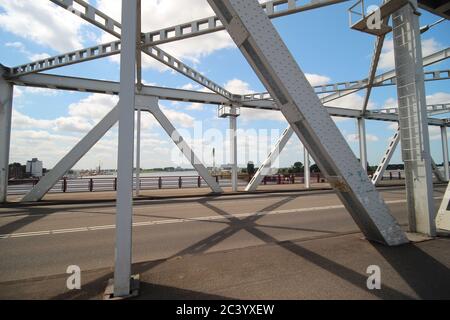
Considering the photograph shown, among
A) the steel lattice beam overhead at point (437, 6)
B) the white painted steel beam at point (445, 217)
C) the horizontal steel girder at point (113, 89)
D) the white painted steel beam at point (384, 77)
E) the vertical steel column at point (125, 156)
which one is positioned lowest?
the white painted steel beam at point (445, 217)

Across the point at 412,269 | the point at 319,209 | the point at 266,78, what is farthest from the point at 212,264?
the point at 319,209

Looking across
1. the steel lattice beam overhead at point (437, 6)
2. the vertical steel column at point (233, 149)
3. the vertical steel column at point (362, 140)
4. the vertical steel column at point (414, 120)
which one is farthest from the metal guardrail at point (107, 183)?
the steel lattice beam overhead at point (437, 6)

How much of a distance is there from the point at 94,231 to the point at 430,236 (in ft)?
29.4

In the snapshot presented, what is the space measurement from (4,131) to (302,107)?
1654 cm

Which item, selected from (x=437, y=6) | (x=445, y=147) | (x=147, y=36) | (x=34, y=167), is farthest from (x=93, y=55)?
(x=445, y=147)

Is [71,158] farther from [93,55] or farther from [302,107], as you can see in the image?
[302,107]

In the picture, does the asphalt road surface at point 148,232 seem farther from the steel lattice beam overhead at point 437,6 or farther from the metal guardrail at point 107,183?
the metal guardrail at point 107,183

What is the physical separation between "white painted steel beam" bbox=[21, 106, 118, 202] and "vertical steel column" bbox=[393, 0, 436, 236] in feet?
47.1

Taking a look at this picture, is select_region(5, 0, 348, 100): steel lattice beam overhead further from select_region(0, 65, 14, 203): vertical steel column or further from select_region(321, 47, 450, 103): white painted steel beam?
select_region(321, 47, 450, 103): white painted steel beam

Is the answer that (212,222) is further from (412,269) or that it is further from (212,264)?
(412,269)

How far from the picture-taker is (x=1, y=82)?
535 inches

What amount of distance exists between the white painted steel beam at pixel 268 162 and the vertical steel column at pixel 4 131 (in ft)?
48.8

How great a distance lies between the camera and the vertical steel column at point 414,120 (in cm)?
591

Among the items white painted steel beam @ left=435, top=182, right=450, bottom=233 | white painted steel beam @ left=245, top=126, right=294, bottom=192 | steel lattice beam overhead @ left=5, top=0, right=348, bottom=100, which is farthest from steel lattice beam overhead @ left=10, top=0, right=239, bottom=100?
white painted steel beam @ left=435, top=182, right=450, bottom=233
